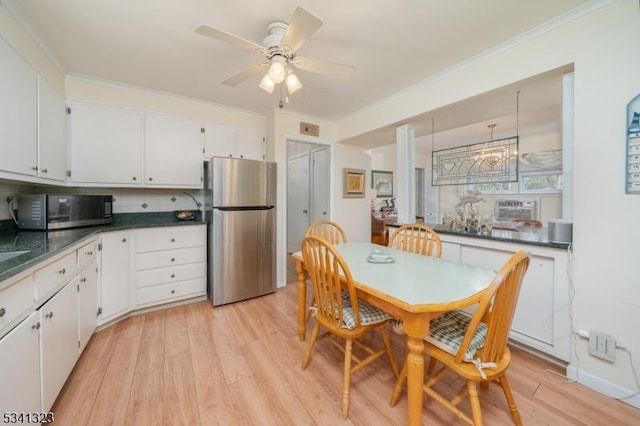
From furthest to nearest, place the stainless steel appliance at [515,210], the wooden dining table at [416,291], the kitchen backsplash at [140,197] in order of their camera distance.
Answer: the stainless steel appliance at [515,210] → the kitchen backsplash at [140,197] → the wooden dining table at [416,291]

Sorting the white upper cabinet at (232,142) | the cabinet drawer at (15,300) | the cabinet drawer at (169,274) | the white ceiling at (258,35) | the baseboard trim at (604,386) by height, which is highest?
the white ceiling at (258,35)

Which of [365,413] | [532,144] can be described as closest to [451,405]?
[365,413]

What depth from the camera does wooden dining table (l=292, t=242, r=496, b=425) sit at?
108cm

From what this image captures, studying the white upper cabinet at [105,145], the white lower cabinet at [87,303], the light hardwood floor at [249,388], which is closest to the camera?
the light hardwood floor at [249,388]

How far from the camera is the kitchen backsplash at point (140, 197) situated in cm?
248

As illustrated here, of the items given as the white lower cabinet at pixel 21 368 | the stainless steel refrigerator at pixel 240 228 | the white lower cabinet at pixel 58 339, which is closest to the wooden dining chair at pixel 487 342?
the white lower cabinet at pixel 21 368

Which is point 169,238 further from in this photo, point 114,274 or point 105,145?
point 105,145

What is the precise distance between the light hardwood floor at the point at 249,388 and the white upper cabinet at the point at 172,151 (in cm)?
157

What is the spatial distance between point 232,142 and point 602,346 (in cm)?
370

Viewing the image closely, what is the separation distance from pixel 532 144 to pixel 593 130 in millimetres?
4079

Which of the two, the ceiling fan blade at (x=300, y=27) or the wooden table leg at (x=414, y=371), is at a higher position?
the ceiling fan blade at (x=300, y=27)

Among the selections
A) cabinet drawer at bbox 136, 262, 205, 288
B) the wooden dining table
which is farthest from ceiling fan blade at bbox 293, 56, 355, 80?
cabinet drawer at bbox 136, 262, 205, 288

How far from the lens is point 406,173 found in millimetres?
2873

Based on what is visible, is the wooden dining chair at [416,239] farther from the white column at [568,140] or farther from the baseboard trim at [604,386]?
the baseboard trim at [604,386]
